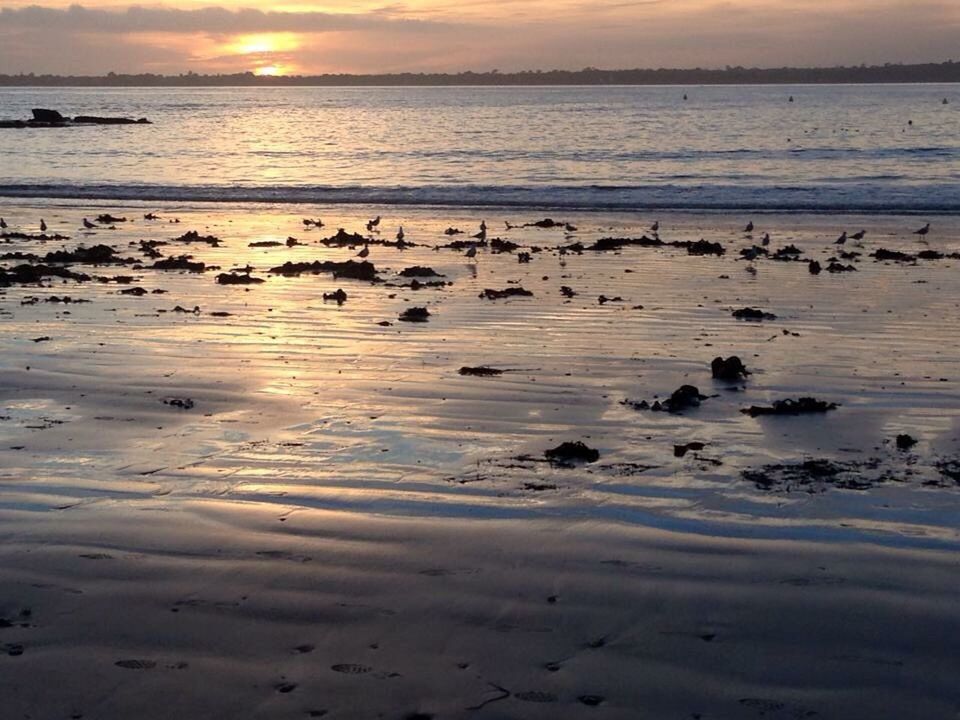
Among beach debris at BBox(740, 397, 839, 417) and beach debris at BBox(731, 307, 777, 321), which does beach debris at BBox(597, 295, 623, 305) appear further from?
beach debris at BBox(740, 397, 839, 417)

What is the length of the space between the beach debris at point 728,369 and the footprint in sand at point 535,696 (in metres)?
5.42

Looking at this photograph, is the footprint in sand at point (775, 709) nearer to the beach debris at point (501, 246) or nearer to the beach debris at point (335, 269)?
the beach debris at point (335, 269)

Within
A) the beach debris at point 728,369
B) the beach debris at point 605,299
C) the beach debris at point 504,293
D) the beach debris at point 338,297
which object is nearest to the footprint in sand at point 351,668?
the beach debris at point 728,369

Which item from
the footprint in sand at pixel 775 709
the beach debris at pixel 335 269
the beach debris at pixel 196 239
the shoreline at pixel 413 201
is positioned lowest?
the shoreline at pixel 413 201

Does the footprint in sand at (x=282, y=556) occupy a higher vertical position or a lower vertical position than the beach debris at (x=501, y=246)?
higher

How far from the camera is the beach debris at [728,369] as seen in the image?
9172 millimetres

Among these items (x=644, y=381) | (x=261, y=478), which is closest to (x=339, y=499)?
(x=261, y=478)

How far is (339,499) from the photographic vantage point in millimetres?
6250

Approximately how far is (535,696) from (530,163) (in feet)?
136

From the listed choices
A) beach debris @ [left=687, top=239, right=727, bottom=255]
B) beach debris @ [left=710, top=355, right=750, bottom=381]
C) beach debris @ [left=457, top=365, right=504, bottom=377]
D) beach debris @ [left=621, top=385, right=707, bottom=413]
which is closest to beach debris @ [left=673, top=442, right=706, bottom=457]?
beach debris @ [left=621, top=385, right=707, bottom=413]

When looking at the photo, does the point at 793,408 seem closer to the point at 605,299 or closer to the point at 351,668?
the point at 351,668

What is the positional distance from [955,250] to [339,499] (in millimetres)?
15131

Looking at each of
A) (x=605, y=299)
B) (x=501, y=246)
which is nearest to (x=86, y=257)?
(x=501, y=246)

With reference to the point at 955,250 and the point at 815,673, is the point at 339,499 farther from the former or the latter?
the point at 955,250
